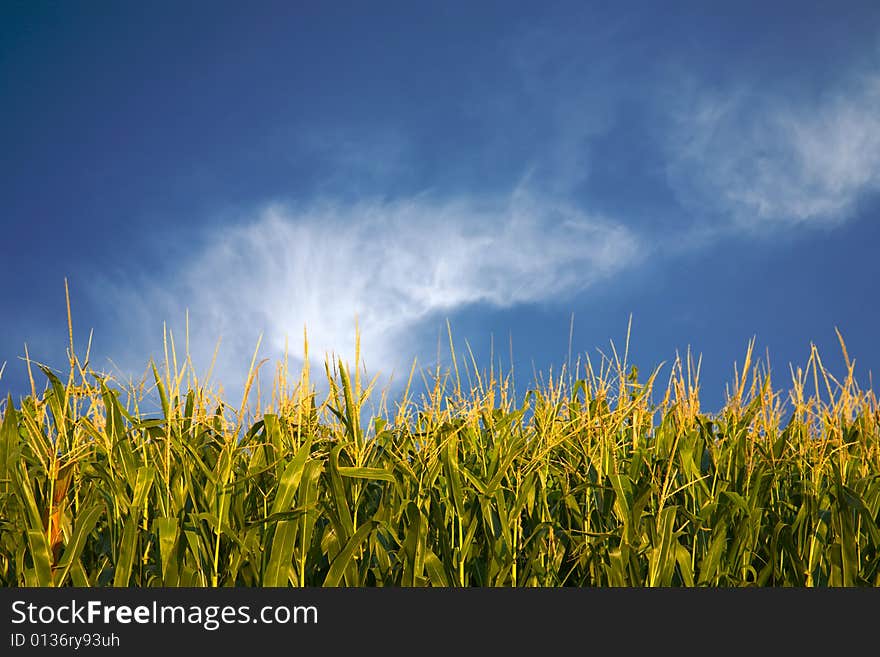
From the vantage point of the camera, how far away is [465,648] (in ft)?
9.84

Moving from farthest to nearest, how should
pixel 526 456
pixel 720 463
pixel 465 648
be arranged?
pixel 720 463
pixel 526 456
pixel 465 648

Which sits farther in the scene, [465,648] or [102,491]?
[102,491]

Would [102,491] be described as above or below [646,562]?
above

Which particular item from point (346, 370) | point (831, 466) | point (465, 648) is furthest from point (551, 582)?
point (831, 466)

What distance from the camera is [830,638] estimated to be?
3125 millimetres

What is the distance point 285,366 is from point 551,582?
6.15ft

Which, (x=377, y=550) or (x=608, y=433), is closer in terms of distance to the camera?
(x=377, y=550)

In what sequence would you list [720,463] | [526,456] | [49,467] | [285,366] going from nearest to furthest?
1. [49,467]
2. [285,366]
3. [526,456]
4. [720,463]

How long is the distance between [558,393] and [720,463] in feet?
3.69

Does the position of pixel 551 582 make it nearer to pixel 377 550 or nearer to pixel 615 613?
pixel 615 613

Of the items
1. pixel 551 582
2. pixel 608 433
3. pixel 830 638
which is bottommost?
pixel 830 638

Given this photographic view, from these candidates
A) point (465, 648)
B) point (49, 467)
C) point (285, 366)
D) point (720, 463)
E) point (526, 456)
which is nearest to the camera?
point (465, 648)

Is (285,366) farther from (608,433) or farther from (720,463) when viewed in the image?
(720,463)

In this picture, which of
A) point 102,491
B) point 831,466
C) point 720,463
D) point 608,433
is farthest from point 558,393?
point 102,491
